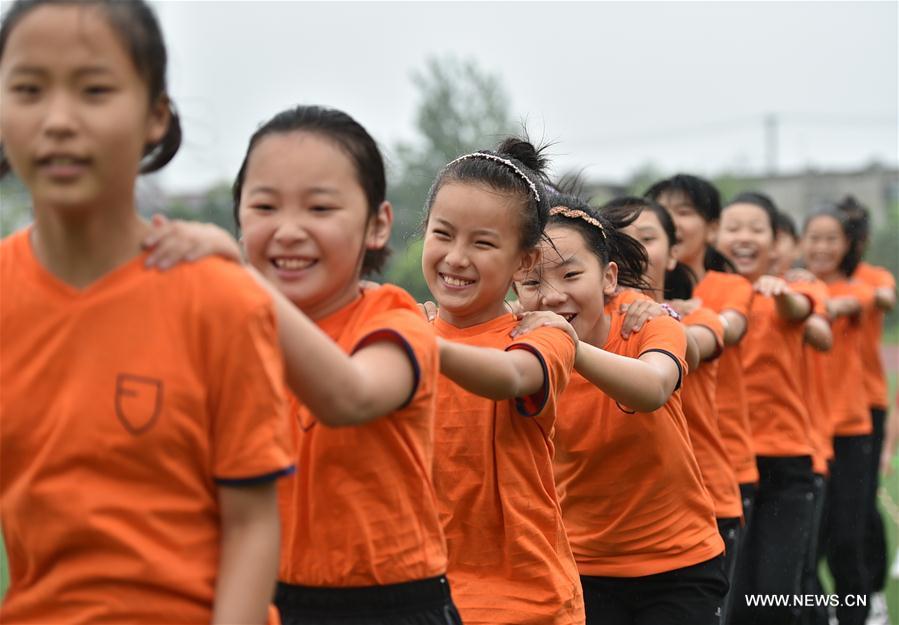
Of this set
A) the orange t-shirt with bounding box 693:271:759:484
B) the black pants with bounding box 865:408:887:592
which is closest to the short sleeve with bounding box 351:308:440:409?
the orange t-shirt with bounding box 693:271:759:484

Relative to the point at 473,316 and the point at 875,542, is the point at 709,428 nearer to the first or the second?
the point at 473,316

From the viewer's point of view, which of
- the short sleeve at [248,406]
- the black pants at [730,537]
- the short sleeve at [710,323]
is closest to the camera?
the short sleeve at [248,406]

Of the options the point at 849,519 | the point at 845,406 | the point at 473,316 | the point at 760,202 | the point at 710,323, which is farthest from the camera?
the point at 845,406

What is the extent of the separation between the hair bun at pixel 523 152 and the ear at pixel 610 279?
529mm

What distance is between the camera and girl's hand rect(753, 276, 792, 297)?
260 inches

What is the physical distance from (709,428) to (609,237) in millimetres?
1042

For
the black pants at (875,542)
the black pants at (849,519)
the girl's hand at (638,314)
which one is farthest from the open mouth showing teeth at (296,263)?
the black pants at (875,542)

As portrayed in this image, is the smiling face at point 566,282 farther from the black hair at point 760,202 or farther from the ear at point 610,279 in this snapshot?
the black hair at point 760,202

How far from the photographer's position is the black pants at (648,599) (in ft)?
14.9

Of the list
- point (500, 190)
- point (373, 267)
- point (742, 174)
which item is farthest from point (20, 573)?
point (742, 174)

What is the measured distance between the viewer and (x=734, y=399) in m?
6.20

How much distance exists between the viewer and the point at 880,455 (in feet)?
30.9

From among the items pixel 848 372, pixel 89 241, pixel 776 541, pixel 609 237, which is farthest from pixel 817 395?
pixel 89 241

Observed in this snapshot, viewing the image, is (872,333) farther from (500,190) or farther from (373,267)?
(373,267)
